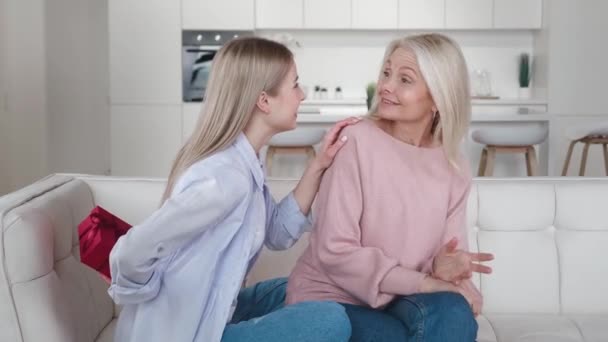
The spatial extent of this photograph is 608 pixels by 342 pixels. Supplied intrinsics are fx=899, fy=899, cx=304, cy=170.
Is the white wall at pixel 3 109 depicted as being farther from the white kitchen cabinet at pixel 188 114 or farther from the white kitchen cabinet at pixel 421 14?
the white kitchen cabinet at pixel 421 14

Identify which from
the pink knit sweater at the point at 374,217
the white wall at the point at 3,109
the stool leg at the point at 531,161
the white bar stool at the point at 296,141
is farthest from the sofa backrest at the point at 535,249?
the white wall at the point at 3,109

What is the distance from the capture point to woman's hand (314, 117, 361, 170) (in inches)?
83.0

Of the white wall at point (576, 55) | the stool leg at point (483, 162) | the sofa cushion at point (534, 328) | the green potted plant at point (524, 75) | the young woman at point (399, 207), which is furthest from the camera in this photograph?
the green potted plant at point (524, 75)

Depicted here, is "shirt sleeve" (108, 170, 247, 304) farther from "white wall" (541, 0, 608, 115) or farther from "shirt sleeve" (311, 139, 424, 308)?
"white wall" (541, 0, 608, 115)

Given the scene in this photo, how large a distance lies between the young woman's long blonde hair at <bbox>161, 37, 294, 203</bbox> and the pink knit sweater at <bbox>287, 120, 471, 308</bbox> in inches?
10.7

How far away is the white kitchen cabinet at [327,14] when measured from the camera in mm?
7195

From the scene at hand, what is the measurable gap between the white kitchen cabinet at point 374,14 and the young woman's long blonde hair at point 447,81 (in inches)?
202

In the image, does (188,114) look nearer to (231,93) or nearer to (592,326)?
(592,326)

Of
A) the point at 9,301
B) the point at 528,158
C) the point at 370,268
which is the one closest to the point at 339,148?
the point at 370,268

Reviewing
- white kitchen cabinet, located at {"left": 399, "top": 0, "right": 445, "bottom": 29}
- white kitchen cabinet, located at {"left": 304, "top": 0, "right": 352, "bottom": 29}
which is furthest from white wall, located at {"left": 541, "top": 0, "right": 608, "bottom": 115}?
white kitchen cabinet, located at {"left": 304, "top": 0, "right": 352, "bottom": 29}

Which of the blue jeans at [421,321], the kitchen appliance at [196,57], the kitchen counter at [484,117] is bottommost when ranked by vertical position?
the blue jeans at [421,321]

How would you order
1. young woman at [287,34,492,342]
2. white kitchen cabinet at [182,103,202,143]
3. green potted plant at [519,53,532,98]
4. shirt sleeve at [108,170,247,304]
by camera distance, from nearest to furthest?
shirt sleeve at [108,170,247,304] → young woman at [287,34,492,342] → white kitchen cabinet at [182,103,202,143] → green potted plant at [519,53,532,98]

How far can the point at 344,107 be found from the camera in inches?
281

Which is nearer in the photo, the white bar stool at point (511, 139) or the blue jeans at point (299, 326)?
the blue jeans at point (299, 326)
